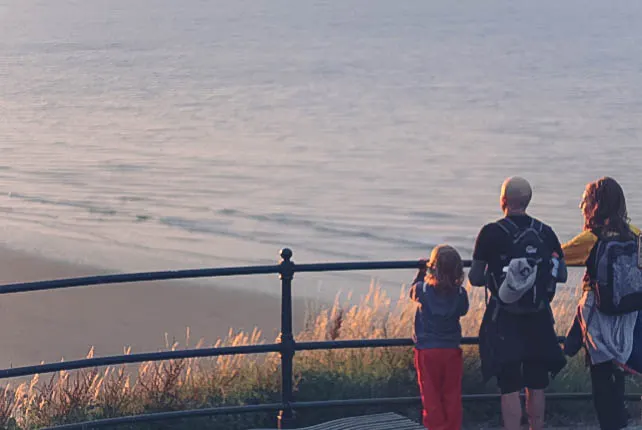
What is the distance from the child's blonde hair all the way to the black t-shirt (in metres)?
0.12

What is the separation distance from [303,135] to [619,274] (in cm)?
3664

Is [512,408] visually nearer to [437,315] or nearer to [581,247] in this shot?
[437,315]

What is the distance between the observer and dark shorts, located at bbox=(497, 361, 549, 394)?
19.0ft

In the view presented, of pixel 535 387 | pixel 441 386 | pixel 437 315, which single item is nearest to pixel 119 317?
pixel 441 386

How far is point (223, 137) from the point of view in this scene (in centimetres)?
4097

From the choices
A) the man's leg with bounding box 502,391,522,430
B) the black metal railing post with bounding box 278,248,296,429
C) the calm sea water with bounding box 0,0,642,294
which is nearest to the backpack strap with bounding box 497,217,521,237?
the man's leg with bounding box 502,391,522,430

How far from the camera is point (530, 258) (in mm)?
5609

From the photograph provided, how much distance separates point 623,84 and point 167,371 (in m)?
53.0

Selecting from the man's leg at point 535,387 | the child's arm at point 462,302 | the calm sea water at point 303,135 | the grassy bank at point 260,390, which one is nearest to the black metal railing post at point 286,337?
the grassy bank at point 260,390

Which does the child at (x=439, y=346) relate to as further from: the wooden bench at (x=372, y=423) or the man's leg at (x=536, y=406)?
the man's leg at (x=536, y=406)

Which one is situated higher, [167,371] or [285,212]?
[285,212]

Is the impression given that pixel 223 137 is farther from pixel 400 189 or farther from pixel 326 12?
pixel 326 12

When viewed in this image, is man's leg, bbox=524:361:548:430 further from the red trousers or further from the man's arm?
the man's arm

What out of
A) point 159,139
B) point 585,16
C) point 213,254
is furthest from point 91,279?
point 585,16
